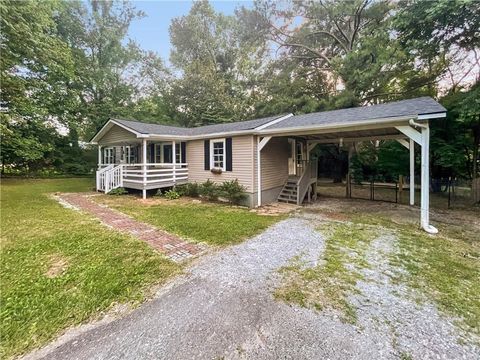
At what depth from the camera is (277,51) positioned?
62.0ft

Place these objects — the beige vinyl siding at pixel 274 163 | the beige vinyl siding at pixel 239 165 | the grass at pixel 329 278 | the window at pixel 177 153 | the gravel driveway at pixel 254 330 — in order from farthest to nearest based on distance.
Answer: the window at pixel 177 153 < the beige vinyl siding at pixel 274 163 < the beige vinyl siding at pixel 239 165 < the grass at pixel 329 278 < the gravel driveway at pixel 254 330

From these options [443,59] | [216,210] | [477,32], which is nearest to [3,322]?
[216,210]

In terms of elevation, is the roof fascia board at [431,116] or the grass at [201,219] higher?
the roof fascia board at [431,116]

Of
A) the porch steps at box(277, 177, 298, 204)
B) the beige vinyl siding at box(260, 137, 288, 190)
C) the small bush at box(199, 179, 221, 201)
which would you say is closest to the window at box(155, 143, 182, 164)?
the small bush at box(199, 179, 221, 201)

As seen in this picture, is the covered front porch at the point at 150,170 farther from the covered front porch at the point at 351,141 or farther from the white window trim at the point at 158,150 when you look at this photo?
the covered front porch at the point at 351,141

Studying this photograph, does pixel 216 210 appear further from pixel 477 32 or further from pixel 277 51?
pixel 277 51

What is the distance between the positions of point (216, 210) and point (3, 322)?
561 centimetres

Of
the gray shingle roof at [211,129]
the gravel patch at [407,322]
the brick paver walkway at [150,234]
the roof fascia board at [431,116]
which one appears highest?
the gray shingle roof at [211,129]

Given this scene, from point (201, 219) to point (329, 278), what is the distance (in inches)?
158

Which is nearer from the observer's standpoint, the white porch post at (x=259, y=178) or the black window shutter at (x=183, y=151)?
the white porch post at (x=259, y=178)

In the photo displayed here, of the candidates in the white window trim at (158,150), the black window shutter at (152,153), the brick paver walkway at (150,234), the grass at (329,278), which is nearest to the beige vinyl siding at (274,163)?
the grass at (329,278)

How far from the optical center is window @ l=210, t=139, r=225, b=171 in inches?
374

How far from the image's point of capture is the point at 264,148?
924cm

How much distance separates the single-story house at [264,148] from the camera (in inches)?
253
